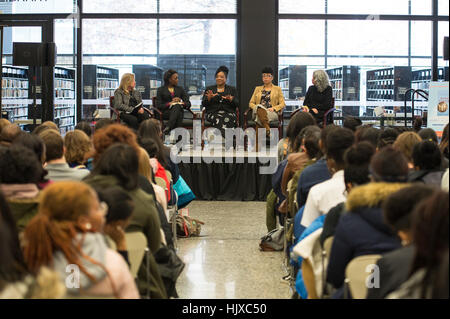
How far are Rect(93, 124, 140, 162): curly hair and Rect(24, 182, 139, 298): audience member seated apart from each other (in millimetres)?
1593

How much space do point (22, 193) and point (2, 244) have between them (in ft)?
4.43

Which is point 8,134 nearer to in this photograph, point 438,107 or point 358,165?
point 358,165

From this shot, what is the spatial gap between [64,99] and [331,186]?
28.6 feet

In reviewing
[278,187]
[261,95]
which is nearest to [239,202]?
[261,95]

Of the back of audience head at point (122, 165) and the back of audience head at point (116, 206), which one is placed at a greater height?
the back of audience head at point (122, 165)

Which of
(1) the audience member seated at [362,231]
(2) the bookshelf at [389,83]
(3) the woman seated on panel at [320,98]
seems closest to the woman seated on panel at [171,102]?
(3) the woman seated on panel at [320,98]

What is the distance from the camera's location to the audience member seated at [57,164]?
13.0 ft

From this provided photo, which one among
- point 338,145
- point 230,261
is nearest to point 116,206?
point 338,145

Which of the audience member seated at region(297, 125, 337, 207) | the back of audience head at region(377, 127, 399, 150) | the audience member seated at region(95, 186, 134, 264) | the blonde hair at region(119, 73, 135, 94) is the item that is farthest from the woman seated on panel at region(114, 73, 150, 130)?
the audience member seated at region(95, 186, 134, 264)

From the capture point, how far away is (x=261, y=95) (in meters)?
9.74

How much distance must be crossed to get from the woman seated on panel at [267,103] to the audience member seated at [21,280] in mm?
7320

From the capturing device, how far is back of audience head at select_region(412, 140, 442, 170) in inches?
161

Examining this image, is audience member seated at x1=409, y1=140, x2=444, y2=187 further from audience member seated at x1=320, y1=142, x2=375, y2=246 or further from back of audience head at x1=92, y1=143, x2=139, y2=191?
back of audience head at x1=92, y1=143, x2=139, y2=191

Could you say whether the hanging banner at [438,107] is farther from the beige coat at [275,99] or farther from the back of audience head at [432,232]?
the back of audience head at [432,232]
